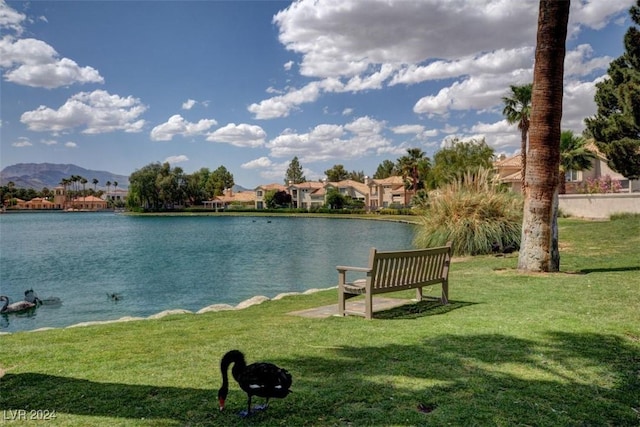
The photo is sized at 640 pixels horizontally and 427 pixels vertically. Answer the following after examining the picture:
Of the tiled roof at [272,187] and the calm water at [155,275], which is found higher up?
the tiled roof at [272,187]

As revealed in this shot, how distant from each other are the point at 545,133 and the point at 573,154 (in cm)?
3300

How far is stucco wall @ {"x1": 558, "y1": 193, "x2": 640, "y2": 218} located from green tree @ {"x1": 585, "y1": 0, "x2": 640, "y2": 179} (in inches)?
93.4

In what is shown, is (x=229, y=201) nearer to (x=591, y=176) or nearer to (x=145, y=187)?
(x=145, y=187)

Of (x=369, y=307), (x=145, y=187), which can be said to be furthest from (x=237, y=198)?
(x=369, y=307)

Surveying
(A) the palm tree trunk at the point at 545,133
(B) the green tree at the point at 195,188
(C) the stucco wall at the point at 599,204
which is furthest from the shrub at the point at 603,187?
(B) the green tree at the point at 195,188

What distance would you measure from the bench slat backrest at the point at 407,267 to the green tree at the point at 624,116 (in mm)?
21287

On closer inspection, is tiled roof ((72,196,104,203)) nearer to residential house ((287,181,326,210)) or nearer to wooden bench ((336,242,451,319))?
residential house ((287,181,326,210))

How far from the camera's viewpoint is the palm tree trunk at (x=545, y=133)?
10.4m

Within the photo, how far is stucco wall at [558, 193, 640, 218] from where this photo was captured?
85.6 feet

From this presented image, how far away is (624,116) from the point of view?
27188mm

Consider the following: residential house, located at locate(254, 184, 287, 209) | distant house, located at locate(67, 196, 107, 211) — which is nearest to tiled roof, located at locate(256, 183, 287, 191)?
residential house, located at locate(254, 184, 287, 209)

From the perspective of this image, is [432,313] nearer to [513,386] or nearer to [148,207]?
[513,386]

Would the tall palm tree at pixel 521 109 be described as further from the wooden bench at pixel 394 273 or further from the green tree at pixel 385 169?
the green tree at pixel 385 169

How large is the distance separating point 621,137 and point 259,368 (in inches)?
1261
